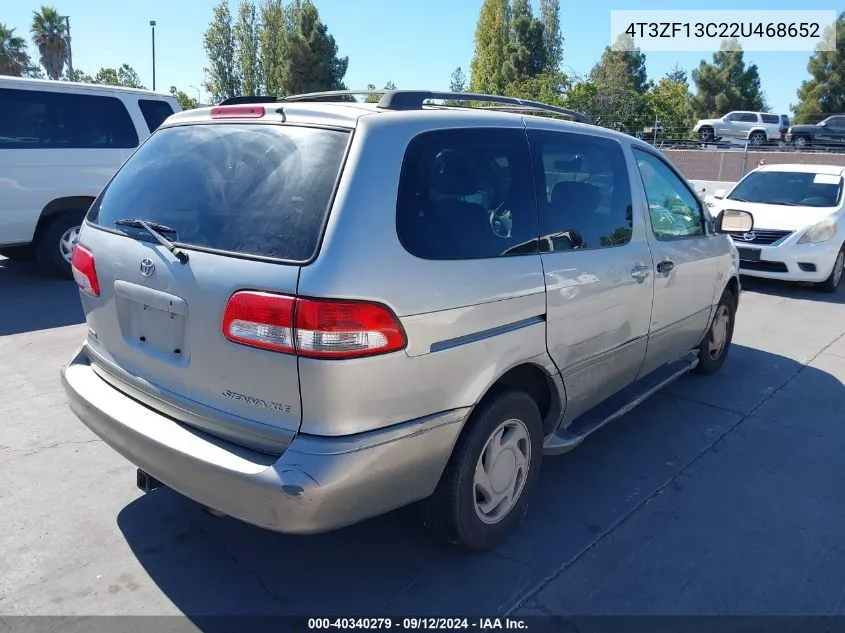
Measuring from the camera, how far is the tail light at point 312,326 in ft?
7.25

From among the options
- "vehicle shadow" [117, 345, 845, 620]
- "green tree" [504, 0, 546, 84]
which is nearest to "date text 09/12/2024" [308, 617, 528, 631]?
"vehicle shadow" [117, 345, 845, 620]

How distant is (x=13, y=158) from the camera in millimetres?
7086

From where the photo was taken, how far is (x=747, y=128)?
116 ft

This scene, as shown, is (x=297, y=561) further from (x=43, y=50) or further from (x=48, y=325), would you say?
(x=43, y=50)

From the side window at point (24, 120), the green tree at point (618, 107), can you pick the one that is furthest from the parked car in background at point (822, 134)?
the side window at point (24, 120)

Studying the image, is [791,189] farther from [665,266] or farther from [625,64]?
[625,64]

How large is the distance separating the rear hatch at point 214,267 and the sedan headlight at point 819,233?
26.0ft

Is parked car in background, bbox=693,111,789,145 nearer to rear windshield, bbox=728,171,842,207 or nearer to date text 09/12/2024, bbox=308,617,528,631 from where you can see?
rear windshield, bbox=728,171,842,207

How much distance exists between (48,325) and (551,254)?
5212 mm

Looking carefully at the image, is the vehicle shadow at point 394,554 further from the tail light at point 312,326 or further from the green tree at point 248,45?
the green tree at point 248,45

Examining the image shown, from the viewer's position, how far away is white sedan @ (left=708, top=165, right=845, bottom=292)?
848 centimetres

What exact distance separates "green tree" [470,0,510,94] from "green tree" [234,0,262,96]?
15.3 metres

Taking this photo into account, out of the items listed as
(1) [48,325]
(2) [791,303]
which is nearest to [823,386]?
(2) [791,303]

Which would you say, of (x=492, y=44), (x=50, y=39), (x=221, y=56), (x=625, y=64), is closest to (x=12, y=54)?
(x=50, y=39)
